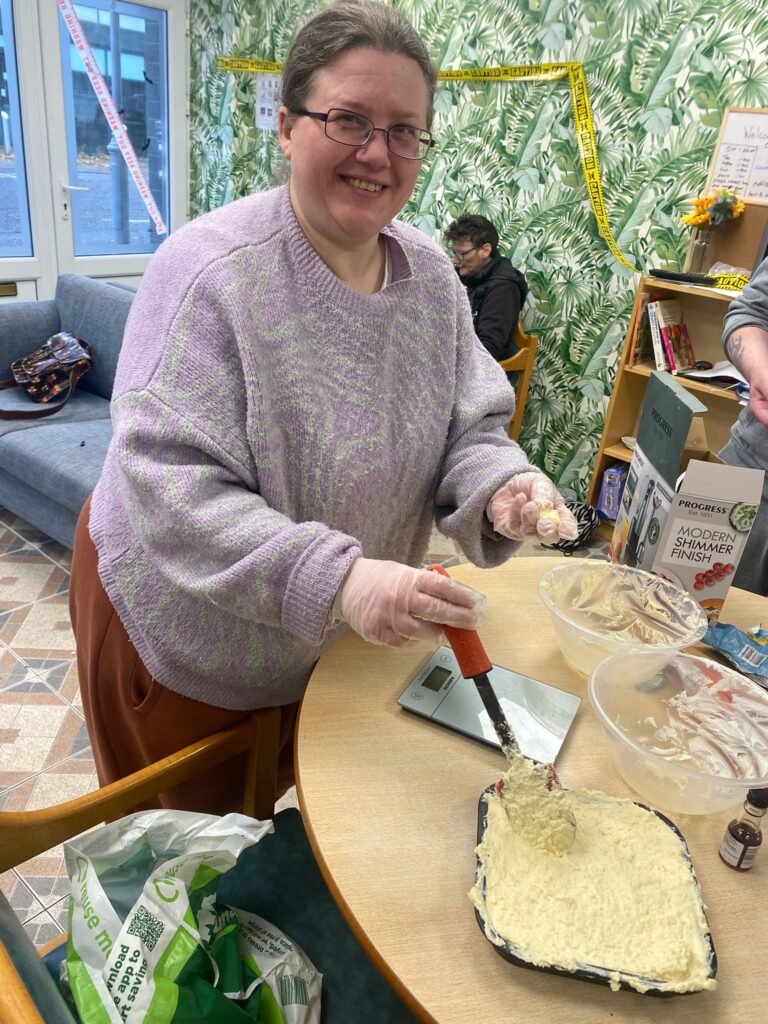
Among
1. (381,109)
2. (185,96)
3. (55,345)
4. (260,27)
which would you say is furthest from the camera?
(185,96)

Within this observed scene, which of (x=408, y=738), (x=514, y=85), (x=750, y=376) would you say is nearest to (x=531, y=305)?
(x=514, y=85)

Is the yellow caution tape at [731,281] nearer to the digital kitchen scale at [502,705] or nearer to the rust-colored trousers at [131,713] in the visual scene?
the digital kitchen scale at [502,705]

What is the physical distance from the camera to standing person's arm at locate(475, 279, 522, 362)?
3.37m

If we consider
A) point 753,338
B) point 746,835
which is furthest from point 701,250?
point 746,835

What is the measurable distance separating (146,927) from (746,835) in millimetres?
659

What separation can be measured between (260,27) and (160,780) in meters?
4.85

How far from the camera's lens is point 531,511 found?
1021mm

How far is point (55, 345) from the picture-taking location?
322cm

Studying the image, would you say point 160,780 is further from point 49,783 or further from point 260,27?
point 260,27

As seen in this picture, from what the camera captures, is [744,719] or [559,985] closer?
[559,985]

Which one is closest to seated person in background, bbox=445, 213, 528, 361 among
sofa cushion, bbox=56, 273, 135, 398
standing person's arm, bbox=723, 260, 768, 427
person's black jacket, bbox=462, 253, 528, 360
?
person's black jacket, bbox=462, 253, 528, 360

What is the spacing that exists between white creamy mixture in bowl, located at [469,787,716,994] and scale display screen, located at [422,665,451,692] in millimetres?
202

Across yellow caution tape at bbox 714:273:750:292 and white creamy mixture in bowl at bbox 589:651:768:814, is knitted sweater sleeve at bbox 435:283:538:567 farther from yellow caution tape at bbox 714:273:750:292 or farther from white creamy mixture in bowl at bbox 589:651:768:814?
yellow caution tape at bbox 714:273:750:292

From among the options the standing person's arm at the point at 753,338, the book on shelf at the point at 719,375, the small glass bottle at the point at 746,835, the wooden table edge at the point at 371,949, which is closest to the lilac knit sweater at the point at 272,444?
the wooden table edge at the point at 371,949
